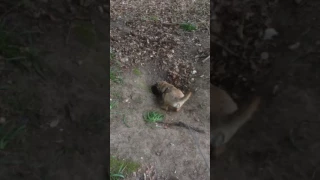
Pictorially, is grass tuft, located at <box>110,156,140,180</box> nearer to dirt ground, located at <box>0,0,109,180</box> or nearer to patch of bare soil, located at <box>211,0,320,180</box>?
dirt ground, located at <box>0,0,109,180</box>

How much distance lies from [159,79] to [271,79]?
716 mm

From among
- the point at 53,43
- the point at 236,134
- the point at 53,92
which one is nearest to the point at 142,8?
the point at 53,43

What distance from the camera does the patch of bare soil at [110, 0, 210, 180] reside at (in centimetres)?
229

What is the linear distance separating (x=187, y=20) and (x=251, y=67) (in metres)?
0.93

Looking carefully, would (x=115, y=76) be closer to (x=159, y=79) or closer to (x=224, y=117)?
(x=159, y=79)

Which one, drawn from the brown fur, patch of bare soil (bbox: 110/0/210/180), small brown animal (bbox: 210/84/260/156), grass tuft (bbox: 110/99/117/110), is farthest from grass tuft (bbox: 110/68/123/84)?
small brown animal (bbox: 210/84/260/156)

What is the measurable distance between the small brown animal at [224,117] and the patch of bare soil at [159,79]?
0.05 metres

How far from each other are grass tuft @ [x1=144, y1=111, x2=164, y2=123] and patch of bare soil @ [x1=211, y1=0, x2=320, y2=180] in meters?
0.43

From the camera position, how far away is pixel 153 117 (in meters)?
2.48

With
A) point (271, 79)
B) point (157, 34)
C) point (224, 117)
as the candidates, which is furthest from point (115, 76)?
point (271, 79)

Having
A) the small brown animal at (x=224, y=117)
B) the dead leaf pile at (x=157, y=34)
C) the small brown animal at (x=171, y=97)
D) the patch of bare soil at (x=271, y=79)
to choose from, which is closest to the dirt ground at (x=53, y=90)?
the dead leaf pile at (x=157, y=34)

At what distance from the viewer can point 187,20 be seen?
134 inches

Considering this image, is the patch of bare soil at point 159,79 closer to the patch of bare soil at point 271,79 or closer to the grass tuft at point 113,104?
the grass tuft at point 113,104

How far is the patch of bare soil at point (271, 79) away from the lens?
2240 millimetres
